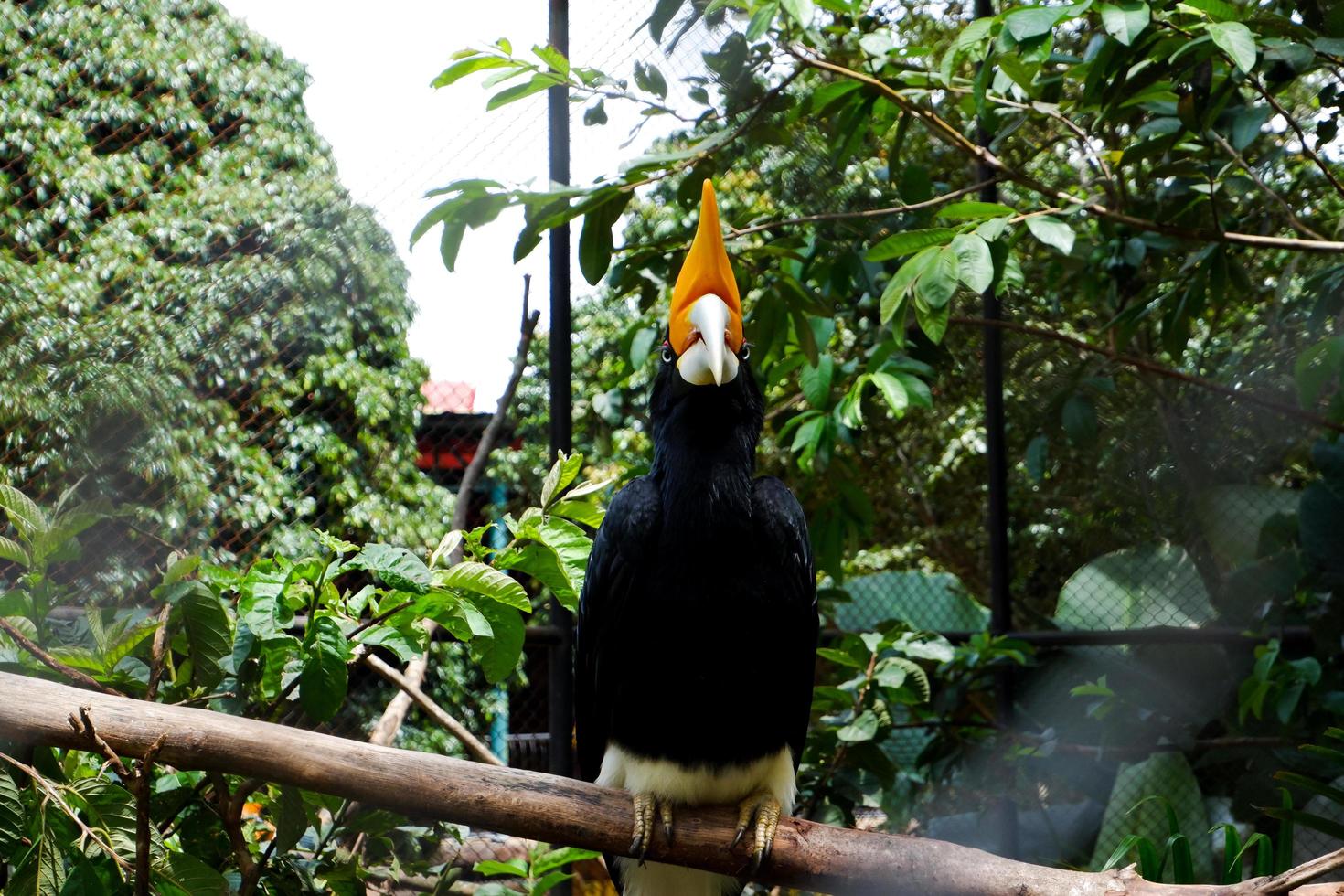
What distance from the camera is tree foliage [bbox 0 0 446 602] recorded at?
100.0 inches

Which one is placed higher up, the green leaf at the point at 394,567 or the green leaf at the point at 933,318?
the green leaf at the point at 933,318

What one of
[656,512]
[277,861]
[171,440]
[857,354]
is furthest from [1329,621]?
[171,440]

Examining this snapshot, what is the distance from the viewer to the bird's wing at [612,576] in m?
1.66

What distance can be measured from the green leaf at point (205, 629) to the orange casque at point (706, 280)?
2.61 ft

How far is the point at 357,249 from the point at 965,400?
2687 millimetres

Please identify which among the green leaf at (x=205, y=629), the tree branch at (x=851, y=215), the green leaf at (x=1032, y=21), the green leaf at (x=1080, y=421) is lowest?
the green leaf at (x=205, y=629)

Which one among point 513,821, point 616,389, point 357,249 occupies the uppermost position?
point 357,249

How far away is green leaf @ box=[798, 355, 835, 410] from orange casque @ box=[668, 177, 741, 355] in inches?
28.4

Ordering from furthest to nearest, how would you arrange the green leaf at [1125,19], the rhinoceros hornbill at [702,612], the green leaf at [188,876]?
the green leaf at [1125,19] < the rhinoceros hornbill at [702,612] < the green leaf at [188,876]

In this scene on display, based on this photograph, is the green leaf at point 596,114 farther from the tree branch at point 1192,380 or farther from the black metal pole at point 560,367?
the tree branch at point 1192,380

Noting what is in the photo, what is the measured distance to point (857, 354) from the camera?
9.53 ft

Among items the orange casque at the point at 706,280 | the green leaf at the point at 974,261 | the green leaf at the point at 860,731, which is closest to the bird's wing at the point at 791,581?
the orange casque at the point at 706,280

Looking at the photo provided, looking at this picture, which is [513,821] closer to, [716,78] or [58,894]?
[58,894]

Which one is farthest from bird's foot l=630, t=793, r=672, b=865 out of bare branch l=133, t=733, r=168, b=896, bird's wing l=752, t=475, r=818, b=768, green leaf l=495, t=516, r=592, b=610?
bare branch l=133, t=733, r=168, b=896
